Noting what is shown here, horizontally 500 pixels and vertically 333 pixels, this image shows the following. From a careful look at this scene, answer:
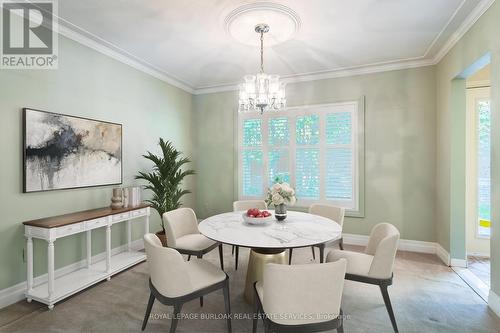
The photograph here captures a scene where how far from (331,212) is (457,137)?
6.19 feet

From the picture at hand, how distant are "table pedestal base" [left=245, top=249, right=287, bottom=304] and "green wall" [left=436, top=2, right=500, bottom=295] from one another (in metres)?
1.97

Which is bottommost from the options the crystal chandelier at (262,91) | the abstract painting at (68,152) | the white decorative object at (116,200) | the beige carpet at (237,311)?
the beige carpet at (237,311)

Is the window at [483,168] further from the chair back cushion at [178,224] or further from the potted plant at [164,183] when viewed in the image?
the potted plant at [164,183]

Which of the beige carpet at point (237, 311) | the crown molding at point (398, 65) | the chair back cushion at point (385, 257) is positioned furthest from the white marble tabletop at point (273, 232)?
the crown molding at point (398, 65)

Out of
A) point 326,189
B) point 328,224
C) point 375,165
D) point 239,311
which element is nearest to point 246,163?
point 326,189

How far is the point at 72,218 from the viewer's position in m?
2.62

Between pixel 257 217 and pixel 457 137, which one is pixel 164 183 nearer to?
pixel 257 217

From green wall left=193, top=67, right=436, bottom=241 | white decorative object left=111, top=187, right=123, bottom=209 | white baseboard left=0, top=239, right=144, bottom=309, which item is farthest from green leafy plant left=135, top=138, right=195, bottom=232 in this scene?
green wall left=193, top=67, right=436, bottom=241

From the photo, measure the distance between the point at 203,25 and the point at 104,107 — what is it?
1724 mm

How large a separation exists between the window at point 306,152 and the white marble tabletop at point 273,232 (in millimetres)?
1667

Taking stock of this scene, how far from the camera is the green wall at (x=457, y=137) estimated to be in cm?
230

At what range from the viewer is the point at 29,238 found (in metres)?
2.43

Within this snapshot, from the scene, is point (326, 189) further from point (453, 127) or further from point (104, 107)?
point (104, 107)

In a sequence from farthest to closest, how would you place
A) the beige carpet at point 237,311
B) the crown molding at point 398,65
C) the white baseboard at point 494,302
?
1. the crown molding at point 398,65
2. the white baseboard at point 494,302
3. the beige carpet at point 237,311
